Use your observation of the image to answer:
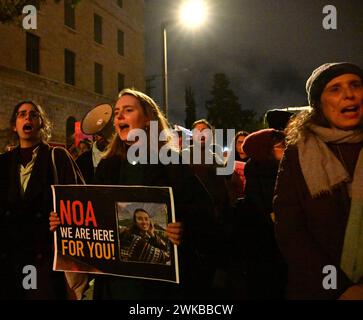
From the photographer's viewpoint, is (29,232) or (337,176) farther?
(29,232)

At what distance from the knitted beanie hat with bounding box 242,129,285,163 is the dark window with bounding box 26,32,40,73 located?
20219 mm

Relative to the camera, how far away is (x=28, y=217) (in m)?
3.10

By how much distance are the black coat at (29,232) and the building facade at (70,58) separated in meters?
15.1

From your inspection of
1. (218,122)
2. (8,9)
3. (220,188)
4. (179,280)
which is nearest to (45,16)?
(8,9)

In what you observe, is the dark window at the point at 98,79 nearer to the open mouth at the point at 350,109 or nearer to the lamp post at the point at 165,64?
the lamp post at the point at 165,64

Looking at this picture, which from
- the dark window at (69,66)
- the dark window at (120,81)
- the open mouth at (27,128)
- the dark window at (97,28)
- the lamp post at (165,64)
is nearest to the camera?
the open mouth at (27,128)

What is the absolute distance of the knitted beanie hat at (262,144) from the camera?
11.4 feet

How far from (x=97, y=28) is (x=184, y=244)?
89.7 feet

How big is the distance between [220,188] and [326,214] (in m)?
2.09

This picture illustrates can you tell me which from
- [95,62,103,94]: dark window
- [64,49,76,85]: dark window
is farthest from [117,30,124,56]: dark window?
[64,49,76,85]: dark window

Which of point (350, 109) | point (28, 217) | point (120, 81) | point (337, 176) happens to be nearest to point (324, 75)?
point (350, 109)

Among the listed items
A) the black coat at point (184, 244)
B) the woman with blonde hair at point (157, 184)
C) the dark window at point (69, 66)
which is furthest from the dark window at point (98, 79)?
the black coat at point (184, 244)

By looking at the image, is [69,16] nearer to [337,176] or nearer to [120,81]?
[120,81]

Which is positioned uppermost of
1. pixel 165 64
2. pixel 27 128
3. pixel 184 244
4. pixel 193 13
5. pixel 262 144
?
pixel 193 13
